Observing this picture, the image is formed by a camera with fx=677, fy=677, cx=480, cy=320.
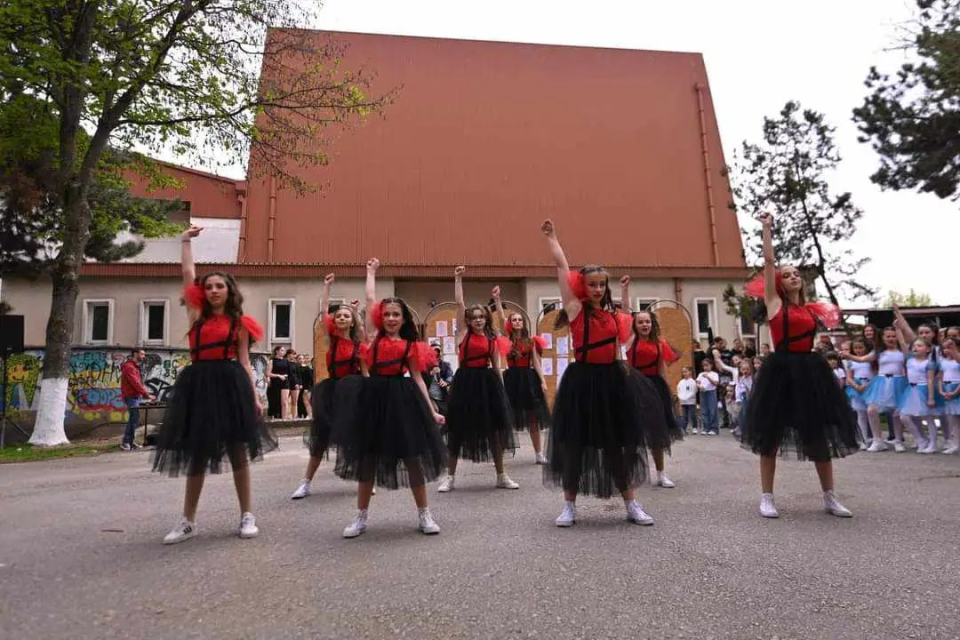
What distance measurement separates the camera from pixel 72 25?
1434 cm

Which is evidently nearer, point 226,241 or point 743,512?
point 743,512

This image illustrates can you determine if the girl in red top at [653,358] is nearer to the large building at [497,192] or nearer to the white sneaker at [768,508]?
the white sneaker at [768,508]

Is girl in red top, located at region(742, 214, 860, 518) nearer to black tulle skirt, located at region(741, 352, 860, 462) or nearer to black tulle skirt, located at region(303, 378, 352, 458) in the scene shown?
black tulle skirt, located at region(741, 352, 860, 462)

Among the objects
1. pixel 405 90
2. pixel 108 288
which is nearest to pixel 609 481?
pixel 108 288

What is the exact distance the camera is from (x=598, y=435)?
5.38 meters

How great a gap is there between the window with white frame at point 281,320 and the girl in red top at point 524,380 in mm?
14909

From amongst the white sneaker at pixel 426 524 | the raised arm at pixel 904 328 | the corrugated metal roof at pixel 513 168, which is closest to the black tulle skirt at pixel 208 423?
the white sneaker at pixel 426 524

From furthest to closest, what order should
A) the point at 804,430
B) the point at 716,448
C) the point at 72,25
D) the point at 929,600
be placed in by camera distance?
the point at 72,25, the point at 716,448, the point at 804,430, the point at 929,600

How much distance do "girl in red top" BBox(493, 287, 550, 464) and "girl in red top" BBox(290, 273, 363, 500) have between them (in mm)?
2234

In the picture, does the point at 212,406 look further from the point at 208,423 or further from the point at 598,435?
the point at 598,435

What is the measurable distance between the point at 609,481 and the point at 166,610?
3.26m

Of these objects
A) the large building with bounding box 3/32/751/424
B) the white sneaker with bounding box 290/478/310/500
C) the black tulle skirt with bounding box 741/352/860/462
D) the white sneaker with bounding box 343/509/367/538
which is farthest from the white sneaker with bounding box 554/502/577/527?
the large building with bounding box 3/32/751/424

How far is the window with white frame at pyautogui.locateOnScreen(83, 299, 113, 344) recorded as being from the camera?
2170 centimetres

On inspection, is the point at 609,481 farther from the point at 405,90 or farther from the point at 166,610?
the point at 405,90
